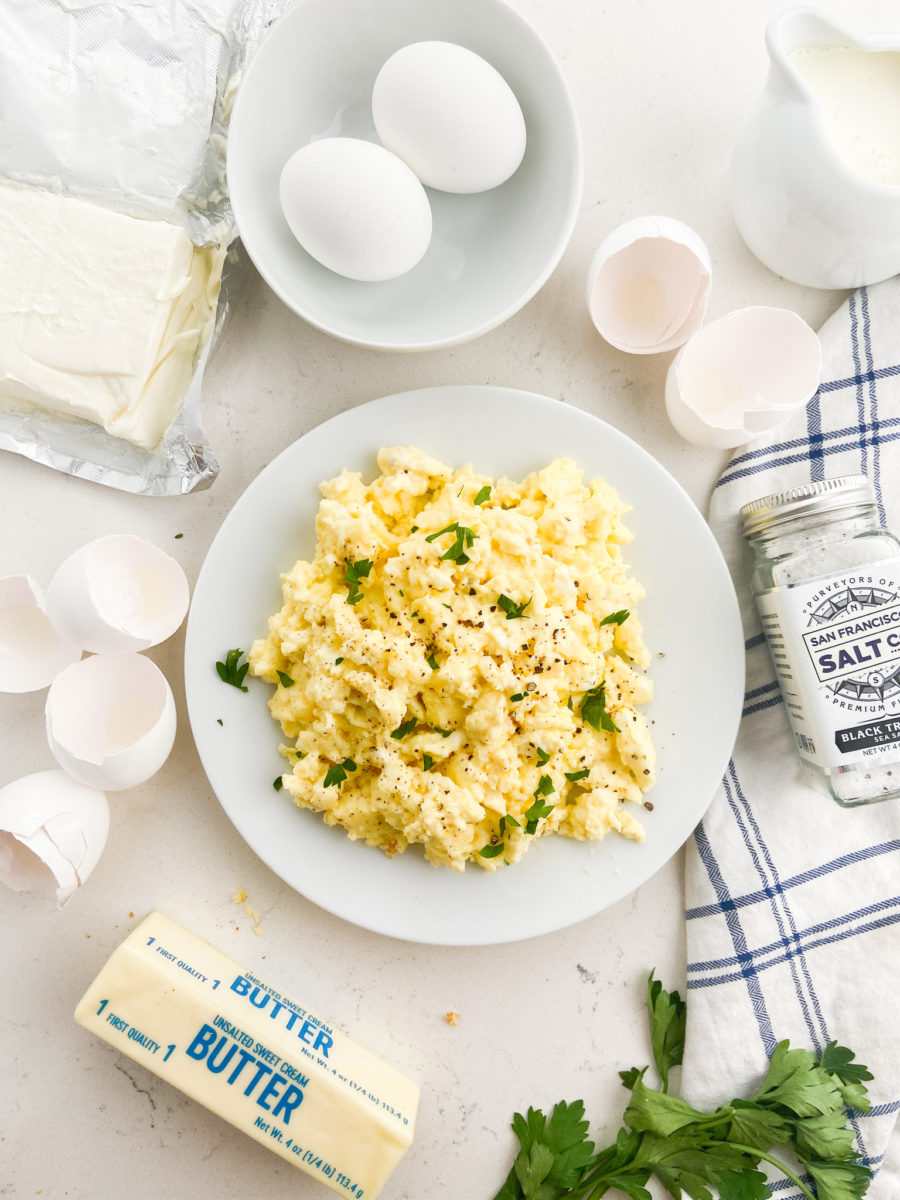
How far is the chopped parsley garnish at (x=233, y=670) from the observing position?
1484 millimetres

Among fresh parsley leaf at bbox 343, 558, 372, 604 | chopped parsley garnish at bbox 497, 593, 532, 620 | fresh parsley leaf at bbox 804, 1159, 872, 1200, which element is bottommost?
fresh parsley leaf at bbox 804, 1159, 872, 1200

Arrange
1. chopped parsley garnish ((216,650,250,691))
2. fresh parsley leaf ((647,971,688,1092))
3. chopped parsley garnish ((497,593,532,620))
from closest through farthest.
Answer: chopped parsley garnish ((497,593,532,620)) → chopped parsley garnish ((216,650,250,691)) → fresh parsley leaf ((647,971,688,1092))

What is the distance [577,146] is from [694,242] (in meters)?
0.27

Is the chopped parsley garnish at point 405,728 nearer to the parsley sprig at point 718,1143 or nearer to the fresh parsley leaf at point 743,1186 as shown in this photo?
the parsley sprig at point 718,1143

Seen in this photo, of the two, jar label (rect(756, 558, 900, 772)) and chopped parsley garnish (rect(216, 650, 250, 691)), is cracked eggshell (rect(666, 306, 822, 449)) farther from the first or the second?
chopped parsley garnish (rect(216, 650, 250, 691))

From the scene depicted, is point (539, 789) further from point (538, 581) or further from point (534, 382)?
point (534, 382)

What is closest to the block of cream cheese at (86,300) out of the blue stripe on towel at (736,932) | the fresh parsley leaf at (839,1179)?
the blue stripe on towel at (736,932)

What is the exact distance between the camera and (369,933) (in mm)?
1600

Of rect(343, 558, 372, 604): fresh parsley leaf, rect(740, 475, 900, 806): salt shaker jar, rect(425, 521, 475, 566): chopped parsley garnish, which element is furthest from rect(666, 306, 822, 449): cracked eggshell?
rect(343, 558, 372, 604): fresh parsley leaf

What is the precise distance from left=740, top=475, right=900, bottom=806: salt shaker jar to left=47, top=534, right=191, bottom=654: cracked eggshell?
106cm

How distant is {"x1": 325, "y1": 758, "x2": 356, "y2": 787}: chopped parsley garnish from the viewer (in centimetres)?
144

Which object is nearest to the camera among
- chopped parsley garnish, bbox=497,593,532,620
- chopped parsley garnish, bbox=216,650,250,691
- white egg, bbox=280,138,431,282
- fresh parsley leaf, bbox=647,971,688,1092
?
white egg, bbox=280,138,431,282

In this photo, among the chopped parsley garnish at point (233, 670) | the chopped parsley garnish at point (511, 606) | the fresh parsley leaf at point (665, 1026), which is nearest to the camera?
the chopped parsley garnish at point (511, 606)

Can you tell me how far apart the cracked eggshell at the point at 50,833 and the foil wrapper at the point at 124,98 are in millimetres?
1031
